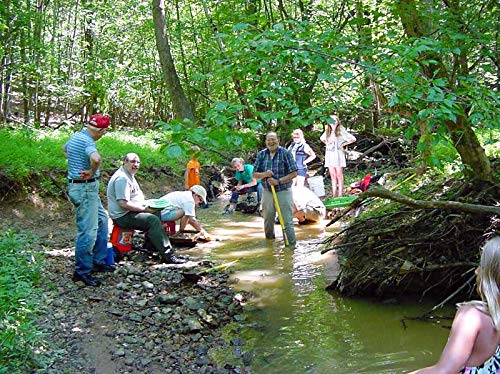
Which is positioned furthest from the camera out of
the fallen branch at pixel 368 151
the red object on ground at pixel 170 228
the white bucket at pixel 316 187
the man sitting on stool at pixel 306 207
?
the fallen branch at pixel 368 151

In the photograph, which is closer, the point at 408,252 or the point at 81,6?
the point at 408,252

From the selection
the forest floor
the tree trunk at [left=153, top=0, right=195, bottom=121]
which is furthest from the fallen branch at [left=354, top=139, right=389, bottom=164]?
the forest floor

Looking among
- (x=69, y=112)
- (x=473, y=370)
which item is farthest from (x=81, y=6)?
(x=473, y=370)

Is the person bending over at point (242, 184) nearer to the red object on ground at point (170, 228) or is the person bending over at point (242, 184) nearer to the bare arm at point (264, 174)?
the red object on ground at point (170, 228)

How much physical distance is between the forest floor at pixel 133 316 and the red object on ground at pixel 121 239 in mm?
219

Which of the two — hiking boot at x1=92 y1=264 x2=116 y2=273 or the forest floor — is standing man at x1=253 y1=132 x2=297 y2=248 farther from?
hiking boot at x1=92 y1=264 x2=116 y2=273

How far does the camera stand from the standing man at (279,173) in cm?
888

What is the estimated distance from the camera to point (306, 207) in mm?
11070

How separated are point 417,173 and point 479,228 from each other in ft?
14.8

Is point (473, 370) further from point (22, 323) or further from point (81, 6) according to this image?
point (81, 6)

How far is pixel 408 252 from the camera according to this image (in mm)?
6223

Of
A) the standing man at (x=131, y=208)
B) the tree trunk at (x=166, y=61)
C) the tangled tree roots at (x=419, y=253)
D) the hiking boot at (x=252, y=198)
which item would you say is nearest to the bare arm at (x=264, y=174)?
the standing man at (x=131, y=208)

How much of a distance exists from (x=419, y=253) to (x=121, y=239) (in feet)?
14.1

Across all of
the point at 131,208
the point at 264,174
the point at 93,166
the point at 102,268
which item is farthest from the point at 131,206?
the point at 264,174
